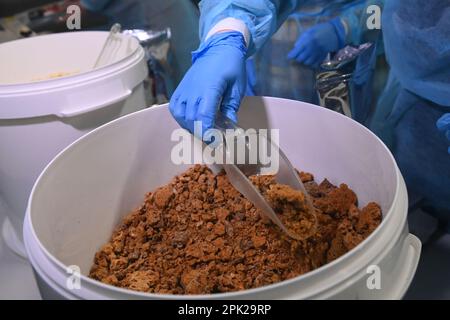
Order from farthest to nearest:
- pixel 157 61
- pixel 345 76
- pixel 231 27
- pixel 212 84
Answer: pixel 157 61
pixel 345 76
pixel 231 27
pixel 212 84

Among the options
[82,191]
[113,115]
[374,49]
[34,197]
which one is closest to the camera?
[34,197]

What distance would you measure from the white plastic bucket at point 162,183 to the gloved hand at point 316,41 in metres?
0.29

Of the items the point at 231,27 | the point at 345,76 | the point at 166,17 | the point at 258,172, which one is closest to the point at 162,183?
the point at 258,172

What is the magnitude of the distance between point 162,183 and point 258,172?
178 millimetres

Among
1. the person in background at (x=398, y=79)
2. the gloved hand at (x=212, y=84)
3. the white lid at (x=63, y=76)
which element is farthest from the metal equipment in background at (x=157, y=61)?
the gloved hand at (x=212, y=84)

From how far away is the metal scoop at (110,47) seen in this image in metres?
0.90

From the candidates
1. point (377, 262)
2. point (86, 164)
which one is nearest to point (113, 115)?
point (86, 164)

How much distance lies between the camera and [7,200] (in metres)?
0.83

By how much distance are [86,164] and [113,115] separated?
0.16 metres

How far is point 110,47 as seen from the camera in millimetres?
918

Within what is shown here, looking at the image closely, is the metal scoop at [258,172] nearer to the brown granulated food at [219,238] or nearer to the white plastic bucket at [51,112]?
A: the brown granulated food at [219,238]

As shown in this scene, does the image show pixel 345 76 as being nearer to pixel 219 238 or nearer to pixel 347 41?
pixel 347 41

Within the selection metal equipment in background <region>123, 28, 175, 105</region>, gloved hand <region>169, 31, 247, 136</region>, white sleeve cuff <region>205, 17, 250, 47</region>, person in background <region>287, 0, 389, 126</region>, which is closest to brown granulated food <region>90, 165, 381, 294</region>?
gloved hand <region>169, 31, 247, 136</region>
